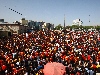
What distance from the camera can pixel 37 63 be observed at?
47.0 ft

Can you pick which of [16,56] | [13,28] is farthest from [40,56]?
[13,28]

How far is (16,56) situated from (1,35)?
10.2 m

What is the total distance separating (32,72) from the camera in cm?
1249

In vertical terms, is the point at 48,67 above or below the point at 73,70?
above

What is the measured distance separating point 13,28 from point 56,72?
71.2 ft

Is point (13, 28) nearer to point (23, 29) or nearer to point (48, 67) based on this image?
point (23, 29)

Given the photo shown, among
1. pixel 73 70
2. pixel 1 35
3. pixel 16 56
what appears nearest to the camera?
pixel 73 70

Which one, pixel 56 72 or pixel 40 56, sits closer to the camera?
pixel 56 72

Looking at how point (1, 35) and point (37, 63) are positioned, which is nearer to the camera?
point (37, 63)

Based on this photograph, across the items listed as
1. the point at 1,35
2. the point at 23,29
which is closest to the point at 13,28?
A: the point at 23,29

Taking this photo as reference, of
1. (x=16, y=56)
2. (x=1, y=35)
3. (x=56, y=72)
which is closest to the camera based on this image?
(x=56, y=72)

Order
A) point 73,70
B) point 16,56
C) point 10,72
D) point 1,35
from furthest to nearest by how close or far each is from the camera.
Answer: point 1,35 < point 16,56 < point 73,70 < point 10,72

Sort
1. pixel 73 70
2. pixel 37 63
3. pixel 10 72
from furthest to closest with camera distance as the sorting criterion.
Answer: pixel 37 63 < pixel 73 70 < pixel 10 72

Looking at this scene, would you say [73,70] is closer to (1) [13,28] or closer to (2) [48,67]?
(2) [48,67]
